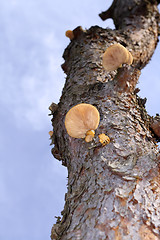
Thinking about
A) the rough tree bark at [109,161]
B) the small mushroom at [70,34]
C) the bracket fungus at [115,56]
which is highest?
the small mushroom at [70,34]

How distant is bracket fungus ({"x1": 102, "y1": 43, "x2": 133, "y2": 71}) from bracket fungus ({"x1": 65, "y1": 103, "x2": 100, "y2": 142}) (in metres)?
1.15

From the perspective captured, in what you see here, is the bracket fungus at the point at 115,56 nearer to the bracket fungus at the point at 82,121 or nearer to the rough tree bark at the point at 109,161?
the rough tree bark at the point at 109,161

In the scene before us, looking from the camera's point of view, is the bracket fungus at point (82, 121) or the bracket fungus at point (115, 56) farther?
the bracket fungus at point (115, 56)

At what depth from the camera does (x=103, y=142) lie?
234 centimetres

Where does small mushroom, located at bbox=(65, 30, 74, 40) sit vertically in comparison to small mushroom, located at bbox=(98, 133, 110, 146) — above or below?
above

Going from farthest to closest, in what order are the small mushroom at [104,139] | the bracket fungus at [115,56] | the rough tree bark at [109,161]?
1. the bracket fungus at [115,56]
2. the small mushroom at [104,139]
3. the rough tree bark at [109,161]

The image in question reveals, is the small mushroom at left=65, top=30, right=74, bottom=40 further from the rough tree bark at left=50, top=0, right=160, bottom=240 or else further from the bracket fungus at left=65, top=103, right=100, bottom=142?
the bracket fungus at left=65, top=103, right=100, bottom=142

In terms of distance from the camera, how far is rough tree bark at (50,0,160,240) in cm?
171

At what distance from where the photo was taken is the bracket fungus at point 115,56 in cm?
325

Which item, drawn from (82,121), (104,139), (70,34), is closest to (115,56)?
(82,121)

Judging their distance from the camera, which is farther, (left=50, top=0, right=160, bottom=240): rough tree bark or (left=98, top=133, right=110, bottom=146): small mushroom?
(left=98, top=133, right=110, bottom=146): small mushroom

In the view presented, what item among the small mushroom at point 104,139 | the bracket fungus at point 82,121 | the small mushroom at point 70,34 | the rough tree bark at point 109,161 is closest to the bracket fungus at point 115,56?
the rough tree bark at point 109,161

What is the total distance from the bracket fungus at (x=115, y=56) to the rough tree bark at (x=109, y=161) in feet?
0.66

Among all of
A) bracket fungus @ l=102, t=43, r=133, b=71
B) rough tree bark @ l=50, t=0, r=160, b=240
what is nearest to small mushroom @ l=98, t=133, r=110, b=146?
rough tree bark @ l=50, t=0, r=160, b=240
